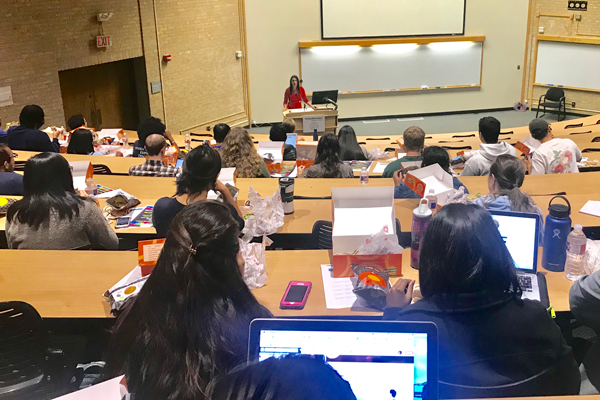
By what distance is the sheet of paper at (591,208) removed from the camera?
12.2 feet

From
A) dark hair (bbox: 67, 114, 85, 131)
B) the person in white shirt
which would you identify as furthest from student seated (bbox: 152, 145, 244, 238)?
dark hair (bbox: 67, 114, 85, 131)

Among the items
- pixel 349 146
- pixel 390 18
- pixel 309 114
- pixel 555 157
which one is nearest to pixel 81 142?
pixel 349 146

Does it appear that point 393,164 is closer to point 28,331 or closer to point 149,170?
point 149,170

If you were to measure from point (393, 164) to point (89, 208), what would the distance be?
2.76 meters

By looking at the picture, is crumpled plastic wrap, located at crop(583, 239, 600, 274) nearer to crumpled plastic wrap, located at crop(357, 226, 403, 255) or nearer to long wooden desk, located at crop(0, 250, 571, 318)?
long wooden desk, located at crop(0, 250, 571, 318)

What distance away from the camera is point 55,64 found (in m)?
8.03

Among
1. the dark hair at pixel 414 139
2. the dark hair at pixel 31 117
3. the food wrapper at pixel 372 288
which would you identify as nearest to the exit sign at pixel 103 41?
the dark hair at pixel 31 117

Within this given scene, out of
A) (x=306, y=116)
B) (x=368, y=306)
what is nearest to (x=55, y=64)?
(x=306, y=116)

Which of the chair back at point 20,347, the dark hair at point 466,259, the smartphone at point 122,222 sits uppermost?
the dark hair at point 466,259

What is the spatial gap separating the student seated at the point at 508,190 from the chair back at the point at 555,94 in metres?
9.61

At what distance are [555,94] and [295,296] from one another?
11.1 m

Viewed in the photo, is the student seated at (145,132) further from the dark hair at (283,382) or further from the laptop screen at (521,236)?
the dark hair at (283,382)

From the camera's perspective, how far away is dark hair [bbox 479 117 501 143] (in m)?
5.48

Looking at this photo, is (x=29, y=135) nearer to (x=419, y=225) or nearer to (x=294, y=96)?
(x=294, y=96)
